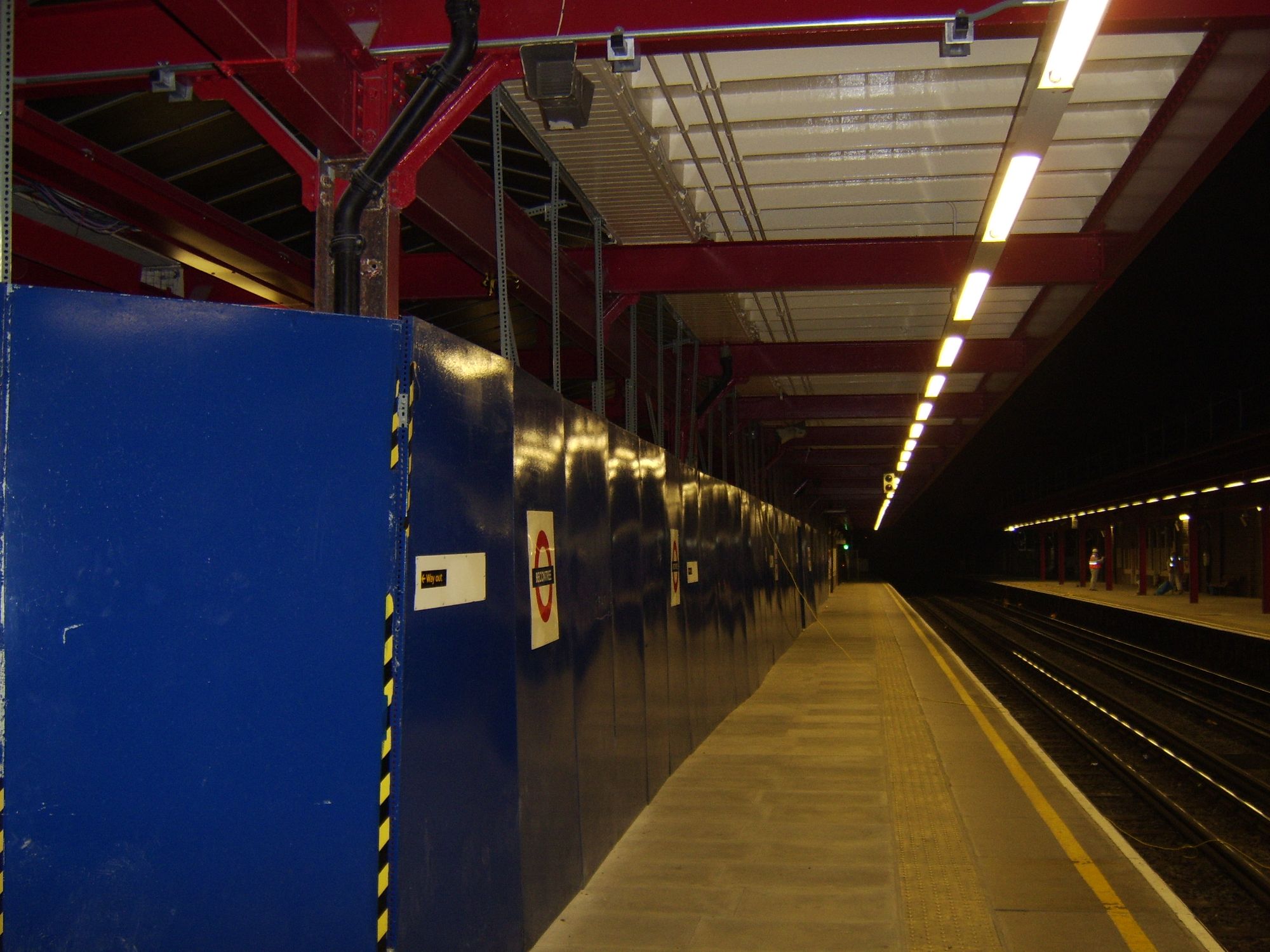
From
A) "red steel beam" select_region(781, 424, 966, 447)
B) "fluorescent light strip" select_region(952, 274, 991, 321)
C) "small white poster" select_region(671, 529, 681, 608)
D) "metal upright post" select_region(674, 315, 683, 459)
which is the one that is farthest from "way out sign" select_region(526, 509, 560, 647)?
"red steel beam" select_region(781, 424, 966, 447)

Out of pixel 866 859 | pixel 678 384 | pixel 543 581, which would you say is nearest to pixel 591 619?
pixel 543 581

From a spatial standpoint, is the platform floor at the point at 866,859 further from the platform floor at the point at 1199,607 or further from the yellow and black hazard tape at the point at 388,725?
the platform floor at the point at 1199,607

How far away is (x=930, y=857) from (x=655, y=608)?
2.81 metres

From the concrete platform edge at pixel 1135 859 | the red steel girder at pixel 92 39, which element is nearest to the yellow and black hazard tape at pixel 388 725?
the red steel girder at pixel 92 39

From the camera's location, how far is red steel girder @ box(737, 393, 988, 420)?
65.0 feet

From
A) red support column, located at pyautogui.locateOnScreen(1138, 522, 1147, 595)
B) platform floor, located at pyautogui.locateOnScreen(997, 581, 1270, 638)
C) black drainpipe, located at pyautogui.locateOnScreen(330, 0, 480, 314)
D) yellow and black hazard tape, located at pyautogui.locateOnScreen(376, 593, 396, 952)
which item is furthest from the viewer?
red support column, located at pyautogui.locateOnScreen(1138, 522, 1147, 595)

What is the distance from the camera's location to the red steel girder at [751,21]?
5.01 m

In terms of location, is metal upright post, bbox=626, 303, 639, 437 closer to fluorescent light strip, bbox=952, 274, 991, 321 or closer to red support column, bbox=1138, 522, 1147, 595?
fluorescent light strip, bbox=952, 274, 991, 321

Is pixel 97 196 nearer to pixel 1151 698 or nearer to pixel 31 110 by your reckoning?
pixel 31 110

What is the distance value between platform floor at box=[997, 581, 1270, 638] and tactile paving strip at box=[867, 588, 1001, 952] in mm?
13426

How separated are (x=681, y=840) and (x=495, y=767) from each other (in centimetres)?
263

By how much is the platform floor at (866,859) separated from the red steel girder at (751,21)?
4.18m

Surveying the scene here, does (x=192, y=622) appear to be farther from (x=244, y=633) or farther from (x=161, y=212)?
(x=161, y=212)

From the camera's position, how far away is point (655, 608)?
831 cm
